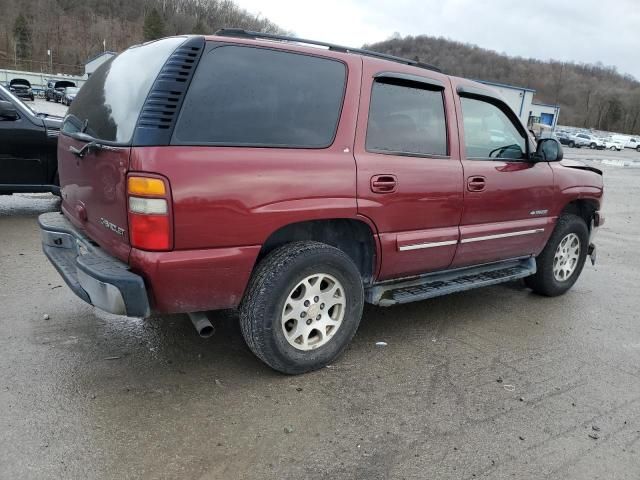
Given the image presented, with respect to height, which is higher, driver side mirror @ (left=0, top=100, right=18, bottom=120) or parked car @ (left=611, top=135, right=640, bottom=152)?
driver side mirror @ (left=0, top=100, right=18, bottom=120)

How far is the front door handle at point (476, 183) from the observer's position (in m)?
3.87

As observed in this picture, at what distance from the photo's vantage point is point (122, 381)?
308 centimetres

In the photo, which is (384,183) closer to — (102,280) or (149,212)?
(149,212)

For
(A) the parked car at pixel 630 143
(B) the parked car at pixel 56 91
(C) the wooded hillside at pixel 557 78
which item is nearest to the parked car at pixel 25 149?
(B) the parked car at pixel 56 91

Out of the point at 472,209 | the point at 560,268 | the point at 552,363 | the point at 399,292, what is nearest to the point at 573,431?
the point at 552,363

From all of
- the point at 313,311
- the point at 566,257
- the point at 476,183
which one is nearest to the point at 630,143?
the point at 566,257

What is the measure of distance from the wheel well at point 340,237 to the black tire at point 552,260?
7.33 feet

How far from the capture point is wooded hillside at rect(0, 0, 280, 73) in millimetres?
90000

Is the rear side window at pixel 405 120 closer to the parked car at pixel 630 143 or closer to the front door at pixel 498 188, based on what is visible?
the front door at pixel 498 188

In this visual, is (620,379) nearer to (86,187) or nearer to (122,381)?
(122,381)

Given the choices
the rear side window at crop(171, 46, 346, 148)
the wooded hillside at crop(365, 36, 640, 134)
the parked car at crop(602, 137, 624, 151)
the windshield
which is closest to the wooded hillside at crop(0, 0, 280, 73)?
the wooded hillside at crop(365, 36, 640, 134)

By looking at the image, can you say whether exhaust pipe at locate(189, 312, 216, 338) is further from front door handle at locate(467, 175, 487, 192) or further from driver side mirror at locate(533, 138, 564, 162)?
driver side mirror at locate(533, 138, 564, 162)

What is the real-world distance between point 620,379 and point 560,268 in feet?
5.73

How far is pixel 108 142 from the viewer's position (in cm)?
281
